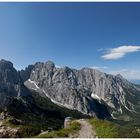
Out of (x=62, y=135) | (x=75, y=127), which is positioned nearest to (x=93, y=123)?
(x=75, y=127)

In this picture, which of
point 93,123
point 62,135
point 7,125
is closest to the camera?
point 62,135

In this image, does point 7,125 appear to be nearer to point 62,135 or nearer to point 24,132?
point 24,132

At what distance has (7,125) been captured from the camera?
9706 centimetres

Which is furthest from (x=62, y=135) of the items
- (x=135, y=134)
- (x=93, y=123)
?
(x=93, y=123)

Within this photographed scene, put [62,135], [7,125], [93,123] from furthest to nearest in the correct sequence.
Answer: [7,125] → [93,123] → [62,135]

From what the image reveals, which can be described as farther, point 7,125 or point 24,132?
point 7,125

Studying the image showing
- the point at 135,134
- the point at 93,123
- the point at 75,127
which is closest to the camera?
the point at 135,134

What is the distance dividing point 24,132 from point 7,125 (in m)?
16.7

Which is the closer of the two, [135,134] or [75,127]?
[135,134]

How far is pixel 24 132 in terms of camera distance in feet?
270

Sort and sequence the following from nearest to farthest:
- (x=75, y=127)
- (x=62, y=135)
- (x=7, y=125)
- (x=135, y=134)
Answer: (x=135, y=134) < (x=62, y=135) < (x=75, y=127) < (x=7, y=125)

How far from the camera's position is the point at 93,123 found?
80875mm

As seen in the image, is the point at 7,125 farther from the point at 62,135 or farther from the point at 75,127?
the point at 62,135

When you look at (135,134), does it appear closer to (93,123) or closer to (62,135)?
(62,135)
